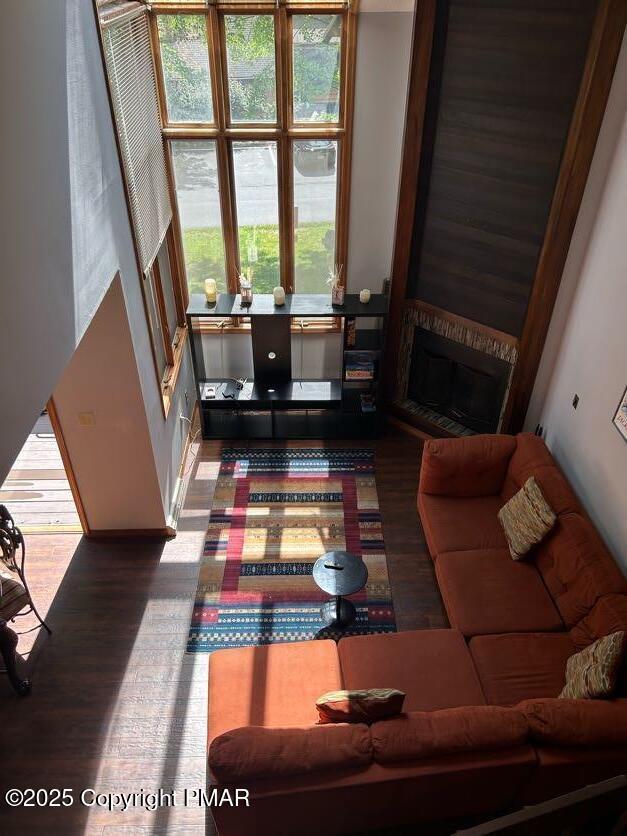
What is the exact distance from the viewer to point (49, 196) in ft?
7.48

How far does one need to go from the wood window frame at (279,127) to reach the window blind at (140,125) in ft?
0.75

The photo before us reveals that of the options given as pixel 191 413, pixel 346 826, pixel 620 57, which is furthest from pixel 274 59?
pixel 346 826

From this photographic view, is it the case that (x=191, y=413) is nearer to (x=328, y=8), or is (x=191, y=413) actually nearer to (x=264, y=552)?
(x=264, y=552)

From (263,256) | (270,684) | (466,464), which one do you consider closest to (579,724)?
(270,684)

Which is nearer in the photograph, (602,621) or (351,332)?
(602,621)

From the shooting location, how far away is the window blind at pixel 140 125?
329 centimetres

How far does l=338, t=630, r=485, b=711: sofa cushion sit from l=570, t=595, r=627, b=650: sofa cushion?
1.99 ft

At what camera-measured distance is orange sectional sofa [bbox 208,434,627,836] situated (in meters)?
2.37

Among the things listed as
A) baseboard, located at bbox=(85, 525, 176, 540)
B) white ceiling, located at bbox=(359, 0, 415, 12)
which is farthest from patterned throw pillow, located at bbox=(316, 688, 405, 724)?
white ceiling, located at bbox=(359, 0, 415, 12)

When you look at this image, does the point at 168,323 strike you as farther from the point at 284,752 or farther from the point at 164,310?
the point at 284,752

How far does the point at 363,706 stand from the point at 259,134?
13.3 feet

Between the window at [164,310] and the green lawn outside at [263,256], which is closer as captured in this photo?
the window at [164,310]

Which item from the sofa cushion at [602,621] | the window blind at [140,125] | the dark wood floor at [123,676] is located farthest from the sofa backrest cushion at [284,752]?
the window blind at [140,125]

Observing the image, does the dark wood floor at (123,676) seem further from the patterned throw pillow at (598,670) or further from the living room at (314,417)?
the patterned throw pillow at (598,670)
